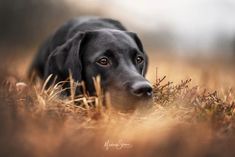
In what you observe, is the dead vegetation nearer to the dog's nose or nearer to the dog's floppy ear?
the dog's nose

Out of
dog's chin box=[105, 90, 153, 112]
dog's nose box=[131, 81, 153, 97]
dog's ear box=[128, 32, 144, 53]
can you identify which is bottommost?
dog's chin box=[105, 90, 153, 112]

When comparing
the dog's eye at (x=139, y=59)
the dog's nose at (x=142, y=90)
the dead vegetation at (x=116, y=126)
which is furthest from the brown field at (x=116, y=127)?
the dog's eye at (x=139, y=59)

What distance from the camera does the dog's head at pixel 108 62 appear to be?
505 cm

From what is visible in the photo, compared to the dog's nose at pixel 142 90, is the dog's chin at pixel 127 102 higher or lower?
lower

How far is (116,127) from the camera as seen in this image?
435cm

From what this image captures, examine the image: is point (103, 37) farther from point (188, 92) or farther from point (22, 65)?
point (22, 65)

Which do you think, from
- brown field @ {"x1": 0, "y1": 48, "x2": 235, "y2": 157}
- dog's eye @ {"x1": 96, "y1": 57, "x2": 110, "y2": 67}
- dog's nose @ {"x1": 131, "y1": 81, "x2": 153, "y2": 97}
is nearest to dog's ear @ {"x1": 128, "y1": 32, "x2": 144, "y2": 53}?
dog's eye @ {"x1": 96, "y1": 57, "x2": 110, "y2": 67}

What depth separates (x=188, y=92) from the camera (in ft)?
17.6

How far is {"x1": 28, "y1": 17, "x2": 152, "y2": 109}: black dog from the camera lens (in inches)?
199

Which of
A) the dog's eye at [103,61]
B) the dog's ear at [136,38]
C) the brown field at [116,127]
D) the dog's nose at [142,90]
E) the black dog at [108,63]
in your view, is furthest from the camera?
the dog's ear at [136,38]

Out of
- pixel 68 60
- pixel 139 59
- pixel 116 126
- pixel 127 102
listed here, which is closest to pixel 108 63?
pixel 139 59

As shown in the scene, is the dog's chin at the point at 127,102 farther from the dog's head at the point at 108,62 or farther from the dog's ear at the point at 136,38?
the dog's ear at the point at 136,38

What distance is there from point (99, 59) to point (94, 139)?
5.94 feet

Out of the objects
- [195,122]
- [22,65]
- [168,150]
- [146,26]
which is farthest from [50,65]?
[146,26]
